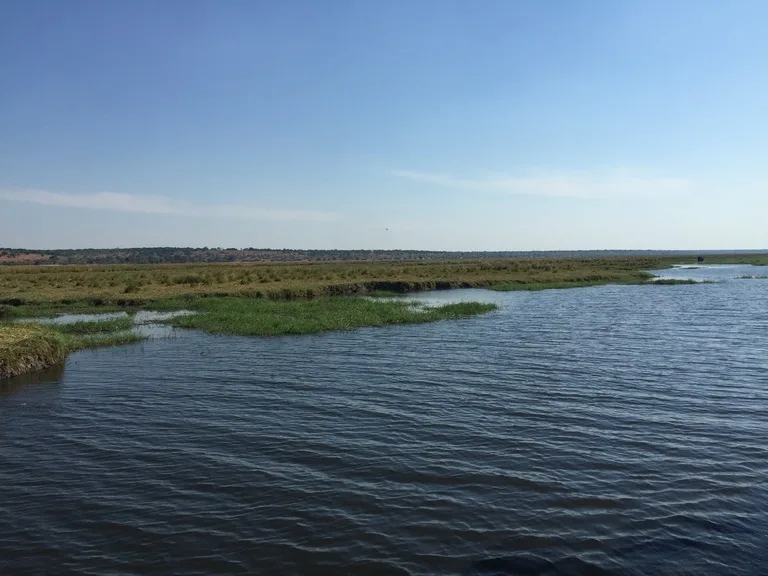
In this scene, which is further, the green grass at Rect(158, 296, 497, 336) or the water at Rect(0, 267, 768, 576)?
the green grass at Rect(158, 296, 497, 336)

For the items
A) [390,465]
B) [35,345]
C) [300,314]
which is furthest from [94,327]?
[390,465]

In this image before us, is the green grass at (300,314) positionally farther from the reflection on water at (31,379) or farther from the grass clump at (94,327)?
the reflection on water at (31,379)

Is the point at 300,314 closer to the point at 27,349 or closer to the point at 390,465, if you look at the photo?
the point at 27,349

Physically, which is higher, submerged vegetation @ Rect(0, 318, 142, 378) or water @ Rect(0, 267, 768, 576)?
submerged vegetation @ Rect(0, 318, 142, 378)

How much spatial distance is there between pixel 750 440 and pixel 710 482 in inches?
123

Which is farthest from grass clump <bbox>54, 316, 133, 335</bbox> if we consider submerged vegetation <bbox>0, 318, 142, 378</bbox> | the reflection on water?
the reflection on water

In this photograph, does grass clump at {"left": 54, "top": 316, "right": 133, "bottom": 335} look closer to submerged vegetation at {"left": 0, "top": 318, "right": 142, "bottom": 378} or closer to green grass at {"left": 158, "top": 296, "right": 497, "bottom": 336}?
submerged vegetation at {"left": 0, "top": 318, "right": 142, "bottom": 378}

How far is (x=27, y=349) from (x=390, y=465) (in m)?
16.7

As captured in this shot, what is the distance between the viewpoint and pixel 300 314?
3675 centimetres

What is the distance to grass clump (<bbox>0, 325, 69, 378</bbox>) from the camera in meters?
21.1

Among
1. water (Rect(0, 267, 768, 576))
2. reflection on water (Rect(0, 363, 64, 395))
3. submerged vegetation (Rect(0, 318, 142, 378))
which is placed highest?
submerged vegetation (Rect(0, 318, 142, 378))

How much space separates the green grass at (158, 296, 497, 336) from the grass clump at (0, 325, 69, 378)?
29.3ft

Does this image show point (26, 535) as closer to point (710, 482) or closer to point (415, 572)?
point (415, 572)

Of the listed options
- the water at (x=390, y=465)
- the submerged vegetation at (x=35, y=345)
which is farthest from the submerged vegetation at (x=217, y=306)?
the water at (x=390, y=465)
